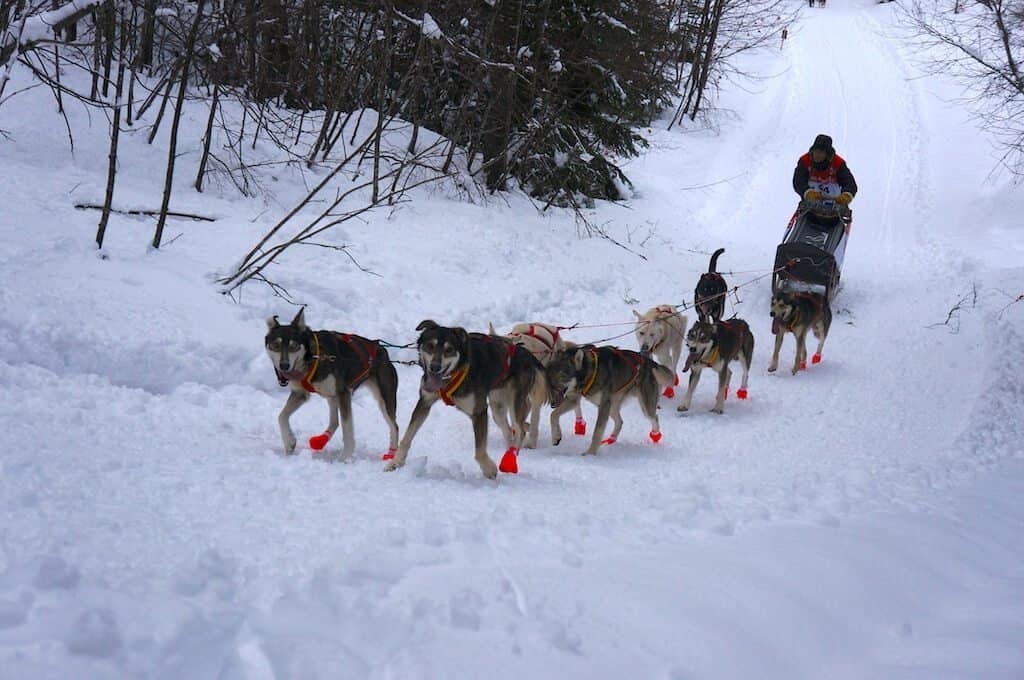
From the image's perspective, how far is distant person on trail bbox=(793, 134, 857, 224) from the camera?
9.62 meters

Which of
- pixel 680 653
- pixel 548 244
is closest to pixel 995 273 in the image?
pixel 548 244

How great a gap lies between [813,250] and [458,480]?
6.25m

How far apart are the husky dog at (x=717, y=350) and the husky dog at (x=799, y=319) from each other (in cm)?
80

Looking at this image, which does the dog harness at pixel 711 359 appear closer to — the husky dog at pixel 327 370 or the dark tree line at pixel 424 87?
the husky dog at pixel 327 370

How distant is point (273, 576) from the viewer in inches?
113

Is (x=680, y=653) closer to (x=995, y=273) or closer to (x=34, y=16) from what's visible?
(x=34, y=16)

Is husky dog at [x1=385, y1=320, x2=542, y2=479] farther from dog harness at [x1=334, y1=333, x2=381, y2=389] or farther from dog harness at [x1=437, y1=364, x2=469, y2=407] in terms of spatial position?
dog harness at [x1=334, y1=333, x2=381, y2=389]

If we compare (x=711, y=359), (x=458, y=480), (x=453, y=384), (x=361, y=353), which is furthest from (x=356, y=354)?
(x=711, y=359)

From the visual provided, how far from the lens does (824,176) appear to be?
9.82 metres

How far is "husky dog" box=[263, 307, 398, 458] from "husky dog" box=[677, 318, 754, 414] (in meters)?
2.98

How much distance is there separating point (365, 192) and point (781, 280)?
20.5 ft

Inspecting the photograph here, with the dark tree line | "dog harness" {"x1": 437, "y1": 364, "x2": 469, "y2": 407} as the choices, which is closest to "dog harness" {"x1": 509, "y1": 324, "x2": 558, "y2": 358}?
"dog harness" {"x1": 437, "y1": 364, "x2": 469, "y2": 407}

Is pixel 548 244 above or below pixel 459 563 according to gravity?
above

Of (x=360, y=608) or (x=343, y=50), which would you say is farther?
(x=343, y=50)
